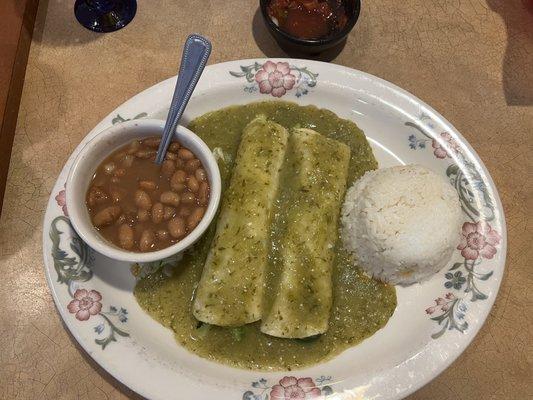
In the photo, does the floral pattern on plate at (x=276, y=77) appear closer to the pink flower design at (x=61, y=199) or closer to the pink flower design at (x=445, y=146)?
the pink flower design at (x=445, y=146)

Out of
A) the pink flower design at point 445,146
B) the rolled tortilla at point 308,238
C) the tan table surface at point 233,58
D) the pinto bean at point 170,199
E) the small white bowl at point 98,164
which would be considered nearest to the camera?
the small white bowl at point 98,164

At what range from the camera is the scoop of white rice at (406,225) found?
2047 millimetres

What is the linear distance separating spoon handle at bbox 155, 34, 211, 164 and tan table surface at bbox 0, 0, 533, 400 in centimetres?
60

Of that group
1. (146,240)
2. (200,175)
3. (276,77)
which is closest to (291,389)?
(146,240)

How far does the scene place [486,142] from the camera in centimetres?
246

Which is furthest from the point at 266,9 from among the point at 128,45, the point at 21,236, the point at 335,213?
the point at 21,236

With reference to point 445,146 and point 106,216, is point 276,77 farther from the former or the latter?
point 106,216

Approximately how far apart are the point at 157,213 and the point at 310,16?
130 cm

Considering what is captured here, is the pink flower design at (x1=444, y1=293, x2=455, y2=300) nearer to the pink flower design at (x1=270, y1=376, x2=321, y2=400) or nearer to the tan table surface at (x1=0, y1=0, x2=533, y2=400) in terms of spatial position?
the tan table surface at (x1=0, y1=0, x2=533, y2=400)

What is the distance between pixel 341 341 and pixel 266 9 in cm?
164

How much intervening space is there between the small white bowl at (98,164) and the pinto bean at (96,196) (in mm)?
25

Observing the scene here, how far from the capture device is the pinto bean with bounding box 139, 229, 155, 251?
1.83 m

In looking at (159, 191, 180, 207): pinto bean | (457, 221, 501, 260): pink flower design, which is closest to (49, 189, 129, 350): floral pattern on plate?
(159, 191, 180, 207): pinto bean

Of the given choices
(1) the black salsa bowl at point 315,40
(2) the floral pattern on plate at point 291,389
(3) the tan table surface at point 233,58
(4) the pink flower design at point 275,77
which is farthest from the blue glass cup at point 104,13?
(2) the floral pattern on plate at point 291,389
